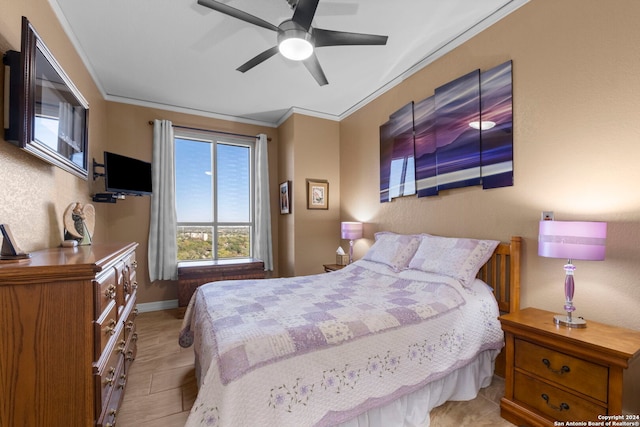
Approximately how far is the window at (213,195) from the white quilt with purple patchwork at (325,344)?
2246mm

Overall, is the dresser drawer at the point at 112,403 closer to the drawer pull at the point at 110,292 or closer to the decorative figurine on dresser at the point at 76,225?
the drawer pull at the point at 110,292

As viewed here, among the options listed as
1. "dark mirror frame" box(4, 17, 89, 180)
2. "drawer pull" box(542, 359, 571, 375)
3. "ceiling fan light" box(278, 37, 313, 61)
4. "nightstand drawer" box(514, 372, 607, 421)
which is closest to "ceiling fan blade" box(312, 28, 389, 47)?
"ceiling fan light" box(278, 37, 313, 61)

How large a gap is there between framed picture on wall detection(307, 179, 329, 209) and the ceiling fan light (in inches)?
87.4

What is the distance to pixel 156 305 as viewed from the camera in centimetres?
394

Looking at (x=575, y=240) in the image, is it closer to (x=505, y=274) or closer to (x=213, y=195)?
(x=505, y=274)

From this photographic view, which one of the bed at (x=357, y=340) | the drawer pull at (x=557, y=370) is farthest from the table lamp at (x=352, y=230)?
the drawer pull at (x=557, y=370)

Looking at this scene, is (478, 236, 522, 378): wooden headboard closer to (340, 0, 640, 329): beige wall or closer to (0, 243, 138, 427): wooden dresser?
(340, 0, 640, 329): beige wall

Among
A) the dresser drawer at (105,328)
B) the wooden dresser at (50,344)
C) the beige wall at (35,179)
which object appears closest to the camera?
the wooden dresser at (50,344)

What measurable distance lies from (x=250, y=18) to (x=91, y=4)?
134 cm

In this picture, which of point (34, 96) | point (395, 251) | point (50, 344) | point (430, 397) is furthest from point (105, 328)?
point (395, 251)

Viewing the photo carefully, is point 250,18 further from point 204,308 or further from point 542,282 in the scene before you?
point 542,282

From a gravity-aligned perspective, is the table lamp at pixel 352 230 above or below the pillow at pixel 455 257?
above

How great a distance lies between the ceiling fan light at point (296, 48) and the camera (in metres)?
2.05

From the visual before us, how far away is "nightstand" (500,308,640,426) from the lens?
53.2 inches
